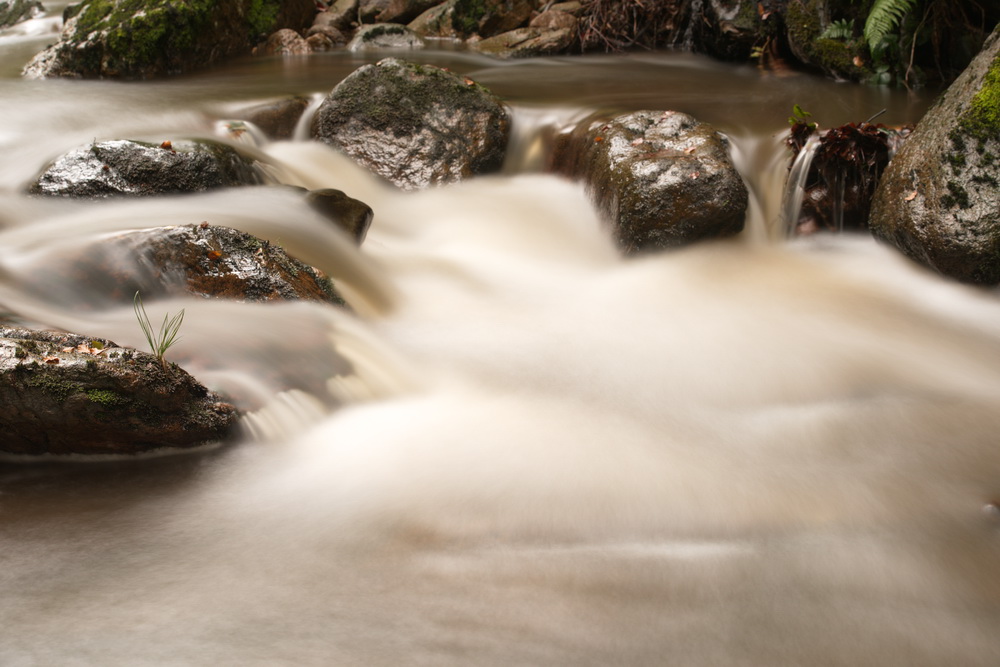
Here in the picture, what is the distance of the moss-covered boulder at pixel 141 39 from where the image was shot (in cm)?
826

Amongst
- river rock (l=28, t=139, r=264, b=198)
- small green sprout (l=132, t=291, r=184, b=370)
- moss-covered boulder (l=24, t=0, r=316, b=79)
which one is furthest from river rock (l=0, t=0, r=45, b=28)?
small green sprout (l=132, t=291, r=184, b=370)

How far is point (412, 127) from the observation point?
21.1ft

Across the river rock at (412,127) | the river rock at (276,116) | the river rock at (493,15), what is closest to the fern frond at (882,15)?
the river rock at (412,127)

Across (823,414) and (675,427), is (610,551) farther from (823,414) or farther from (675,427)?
(823,414)

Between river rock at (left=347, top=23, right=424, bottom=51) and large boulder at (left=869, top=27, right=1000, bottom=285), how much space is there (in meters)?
7.93

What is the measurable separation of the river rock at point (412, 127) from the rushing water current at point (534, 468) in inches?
35.6

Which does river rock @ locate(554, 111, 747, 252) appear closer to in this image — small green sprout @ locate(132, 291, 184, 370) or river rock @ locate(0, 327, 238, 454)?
small green sprout @ locate(132, 291, 184, 370)

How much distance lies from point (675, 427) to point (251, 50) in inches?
359

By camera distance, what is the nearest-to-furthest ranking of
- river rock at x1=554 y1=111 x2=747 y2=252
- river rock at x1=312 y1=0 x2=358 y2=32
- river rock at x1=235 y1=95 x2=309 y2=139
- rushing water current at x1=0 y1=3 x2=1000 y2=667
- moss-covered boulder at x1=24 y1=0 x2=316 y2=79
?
1. rushing water current at x1=0 y1=3 x2=1000 y2=667
2. river rock at x1=554 y1=111 x2=747 y2=252
3. river rock at x1=235 y1=95 x2=309 y2=139
4. moss-covered boulder at x1=24 y1=0 x2=316 y2=79
5. river rock at x1=312 y1=0 x2=358 y2=32

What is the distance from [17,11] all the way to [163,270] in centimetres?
1083

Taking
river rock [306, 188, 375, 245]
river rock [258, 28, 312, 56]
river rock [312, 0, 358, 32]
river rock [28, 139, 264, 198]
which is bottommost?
river rock [306, 188, 375, 245]

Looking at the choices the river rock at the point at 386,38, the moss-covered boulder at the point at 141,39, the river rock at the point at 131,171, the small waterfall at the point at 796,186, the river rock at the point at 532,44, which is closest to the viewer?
the river rock at the point at 131,171

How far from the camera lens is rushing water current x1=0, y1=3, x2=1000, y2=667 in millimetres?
2217

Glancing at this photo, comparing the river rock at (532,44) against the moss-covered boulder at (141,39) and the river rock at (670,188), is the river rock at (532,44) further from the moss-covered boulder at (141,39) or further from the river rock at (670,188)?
the river rock at (670,188)
